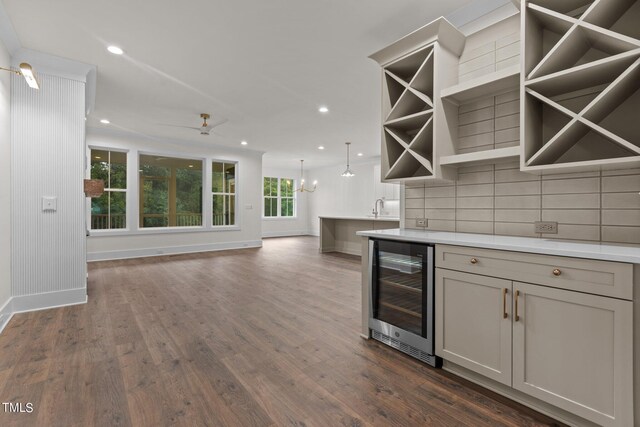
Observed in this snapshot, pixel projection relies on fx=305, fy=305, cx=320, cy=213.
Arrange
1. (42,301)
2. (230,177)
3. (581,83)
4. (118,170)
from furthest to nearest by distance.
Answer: (230,177) < (118,170) < (42,301) < (581,83)

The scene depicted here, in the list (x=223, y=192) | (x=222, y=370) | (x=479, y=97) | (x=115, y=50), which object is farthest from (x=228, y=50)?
(x=223, y=192)

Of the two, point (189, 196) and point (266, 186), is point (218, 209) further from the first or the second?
point (266, 186)

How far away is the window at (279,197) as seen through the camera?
11.8 metres

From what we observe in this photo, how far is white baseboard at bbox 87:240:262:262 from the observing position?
21.0ft

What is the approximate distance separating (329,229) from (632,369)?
6.52 m

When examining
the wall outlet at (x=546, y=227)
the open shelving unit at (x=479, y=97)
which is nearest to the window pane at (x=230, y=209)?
the open shelving unit at (x=479, y=97)

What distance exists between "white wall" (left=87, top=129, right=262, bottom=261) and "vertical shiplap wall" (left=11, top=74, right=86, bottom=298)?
325 centimetres

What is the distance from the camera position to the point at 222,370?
2.11 m

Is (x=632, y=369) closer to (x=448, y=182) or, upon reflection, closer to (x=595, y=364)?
(x=595, y=364)

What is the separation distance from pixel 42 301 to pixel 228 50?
3386mm

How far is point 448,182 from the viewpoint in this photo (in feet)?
8.63

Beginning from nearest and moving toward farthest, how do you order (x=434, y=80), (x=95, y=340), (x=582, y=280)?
(x=582, y=280), (x=434, y=80), (x=95, y=340)

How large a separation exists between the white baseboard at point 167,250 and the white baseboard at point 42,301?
326cm

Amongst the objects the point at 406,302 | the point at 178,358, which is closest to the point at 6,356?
the point at 178,358
